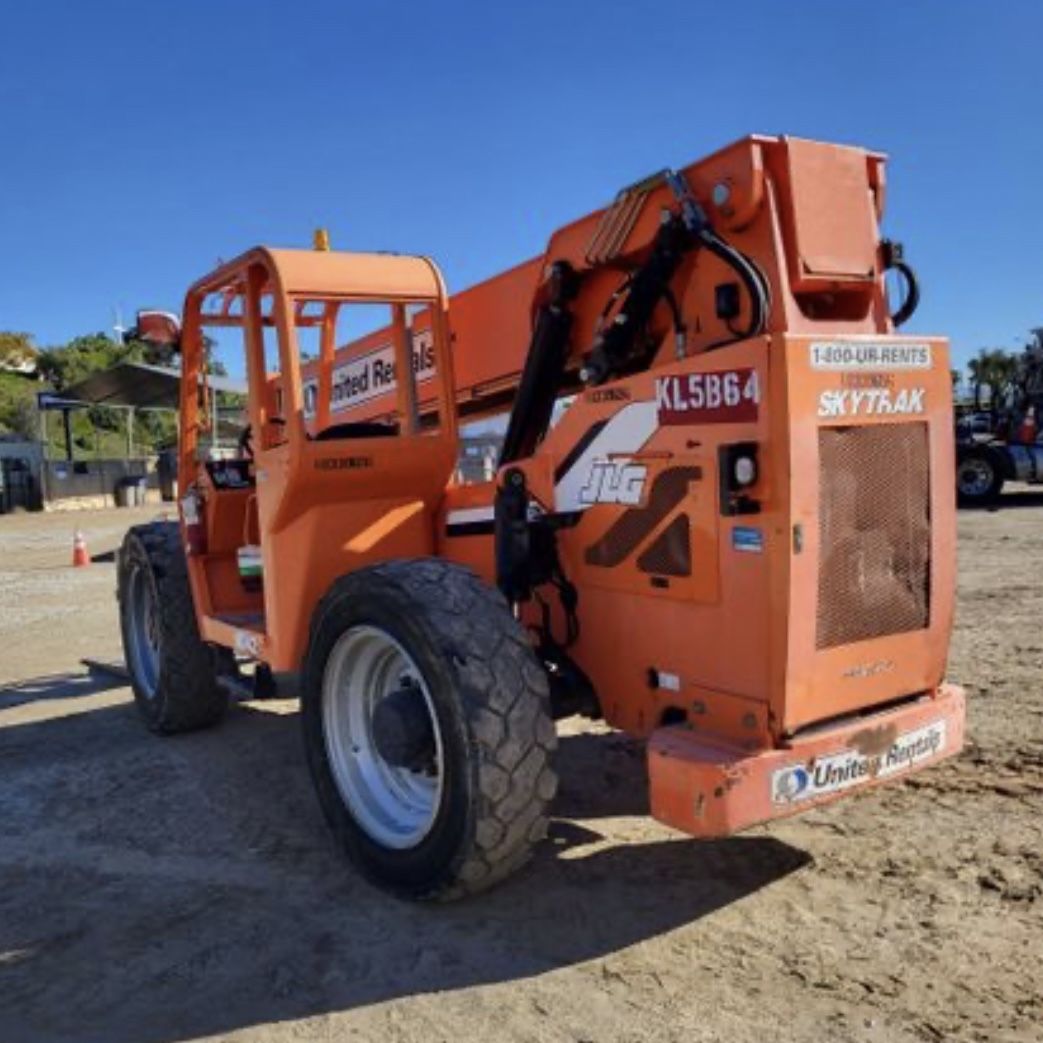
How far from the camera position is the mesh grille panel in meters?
3.65

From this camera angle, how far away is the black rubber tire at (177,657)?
21.0 feet

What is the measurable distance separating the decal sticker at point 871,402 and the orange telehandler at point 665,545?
0.04ft

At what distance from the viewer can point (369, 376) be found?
5852mm

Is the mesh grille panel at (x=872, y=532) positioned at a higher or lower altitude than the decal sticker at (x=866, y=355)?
lower

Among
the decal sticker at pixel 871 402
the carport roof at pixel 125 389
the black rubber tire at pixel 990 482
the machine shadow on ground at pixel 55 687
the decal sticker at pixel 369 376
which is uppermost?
the carport roof at pixel 125 389

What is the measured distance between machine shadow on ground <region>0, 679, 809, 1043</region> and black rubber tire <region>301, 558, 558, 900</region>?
8.7 inches

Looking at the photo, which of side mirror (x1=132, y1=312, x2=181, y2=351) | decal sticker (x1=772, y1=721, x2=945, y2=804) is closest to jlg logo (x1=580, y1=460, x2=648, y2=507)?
decal sticker (x1=772, y1=721, x2=945, y2=804)

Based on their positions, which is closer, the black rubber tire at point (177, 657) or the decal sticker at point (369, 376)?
the decal sticker at point (369, 376)

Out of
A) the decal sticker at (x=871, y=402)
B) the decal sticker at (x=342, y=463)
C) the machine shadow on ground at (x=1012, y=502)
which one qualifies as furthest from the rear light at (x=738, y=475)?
the machine shadow on ground at (x=1012, y=502)

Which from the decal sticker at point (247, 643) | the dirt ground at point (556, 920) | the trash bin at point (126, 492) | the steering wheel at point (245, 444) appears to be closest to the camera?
the dirt ground at point (556, 920)

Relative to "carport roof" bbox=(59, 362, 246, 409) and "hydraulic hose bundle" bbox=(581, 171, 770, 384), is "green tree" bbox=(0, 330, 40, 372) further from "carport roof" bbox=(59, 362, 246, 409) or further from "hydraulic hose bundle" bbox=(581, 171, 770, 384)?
"hydraulic hose bundle" bbox=(581, 171, 770, 384)

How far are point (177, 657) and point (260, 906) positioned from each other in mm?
2582

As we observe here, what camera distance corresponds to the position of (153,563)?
21.4 feet

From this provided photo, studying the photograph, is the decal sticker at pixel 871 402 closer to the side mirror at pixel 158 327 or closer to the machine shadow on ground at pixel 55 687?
the side mirror at pixel 158 327
